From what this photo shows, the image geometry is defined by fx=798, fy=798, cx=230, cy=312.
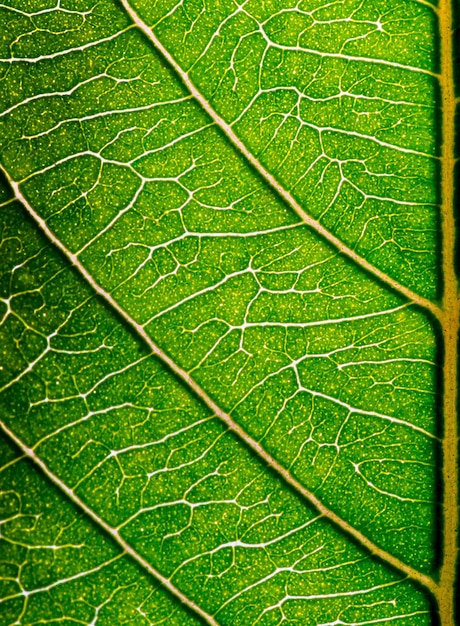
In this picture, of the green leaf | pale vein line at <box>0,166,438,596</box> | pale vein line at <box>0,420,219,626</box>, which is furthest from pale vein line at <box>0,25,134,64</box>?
pale vein line at <box>0,420,219,626</box>

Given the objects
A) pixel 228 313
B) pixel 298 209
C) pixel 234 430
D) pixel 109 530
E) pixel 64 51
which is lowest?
pixel 109 530

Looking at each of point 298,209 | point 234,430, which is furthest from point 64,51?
point 234,430

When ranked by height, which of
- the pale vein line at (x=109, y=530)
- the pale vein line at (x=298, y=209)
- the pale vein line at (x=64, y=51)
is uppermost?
the pale vein line at (x=64, y=51)

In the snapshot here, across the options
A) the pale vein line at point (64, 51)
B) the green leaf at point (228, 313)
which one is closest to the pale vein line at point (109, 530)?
the green leaf at point (228, 313)

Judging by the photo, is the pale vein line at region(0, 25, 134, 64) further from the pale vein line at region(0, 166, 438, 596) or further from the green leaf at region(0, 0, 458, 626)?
the pale vein line at region(0, 166, 438, 596)

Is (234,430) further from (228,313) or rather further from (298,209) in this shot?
(298,209)

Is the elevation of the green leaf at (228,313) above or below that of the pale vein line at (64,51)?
below

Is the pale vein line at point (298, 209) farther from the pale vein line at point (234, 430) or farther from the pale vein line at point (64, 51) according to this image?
the pale vein line at point (234, 430)
